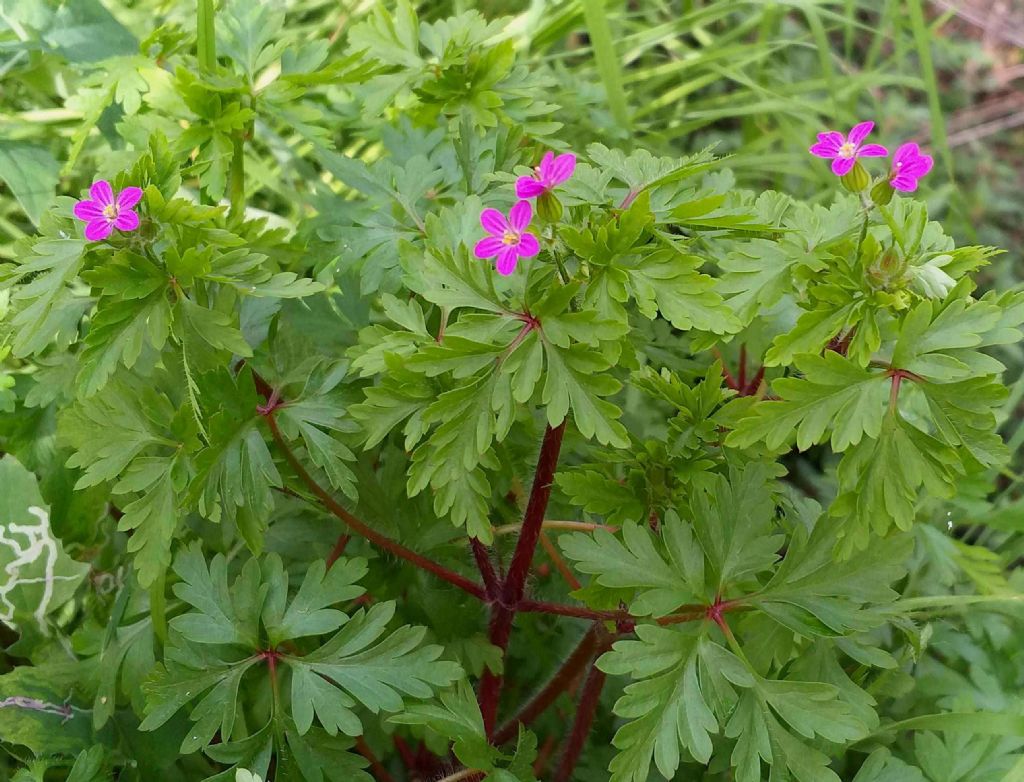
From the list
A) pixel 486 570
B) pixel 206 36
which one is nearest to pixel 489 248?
pixel 486 570

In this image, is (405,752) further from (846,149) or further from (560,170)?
(846,149)

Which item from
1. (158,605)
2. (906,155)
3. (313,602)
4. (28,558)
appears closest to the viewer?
(906,155)

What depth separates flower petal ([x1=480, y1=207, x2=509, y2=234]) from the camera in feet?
2.91

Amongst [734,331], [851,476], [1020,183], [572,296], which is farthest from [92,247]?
[1020,183]

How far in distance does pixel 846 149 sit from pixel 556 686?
0.76 m

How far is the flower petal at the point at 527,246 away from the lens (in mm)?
860

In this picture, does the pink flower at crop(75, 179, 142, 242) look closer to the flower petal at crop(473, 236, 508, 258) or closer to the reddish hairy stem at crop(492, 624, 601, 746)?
the flower petal at crop(473, 236, 508, 258)

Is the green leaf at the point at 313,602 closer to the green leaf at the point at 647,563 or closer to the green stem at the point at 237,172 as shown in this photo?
the green leaf at the point at 647,563

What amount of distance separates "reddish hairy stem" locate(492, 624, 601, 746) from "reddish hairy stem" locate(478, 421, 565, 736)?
32mm

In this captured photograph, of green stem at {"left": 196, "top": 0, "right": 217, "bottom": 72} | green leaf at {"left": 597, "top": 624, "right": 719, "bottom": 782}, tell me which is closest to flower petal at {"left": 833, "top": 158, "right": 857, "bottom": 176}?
green leaf at {"left": 597, "top": 624, "right": 719, "bottom": 782}

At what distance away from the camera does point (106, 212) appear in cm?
94

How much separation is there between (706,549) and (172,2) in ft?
5.75

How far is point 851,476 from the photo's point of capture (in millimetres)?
914

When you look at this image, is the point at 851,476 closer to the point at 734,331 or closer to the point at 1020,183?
the point at 734,331
